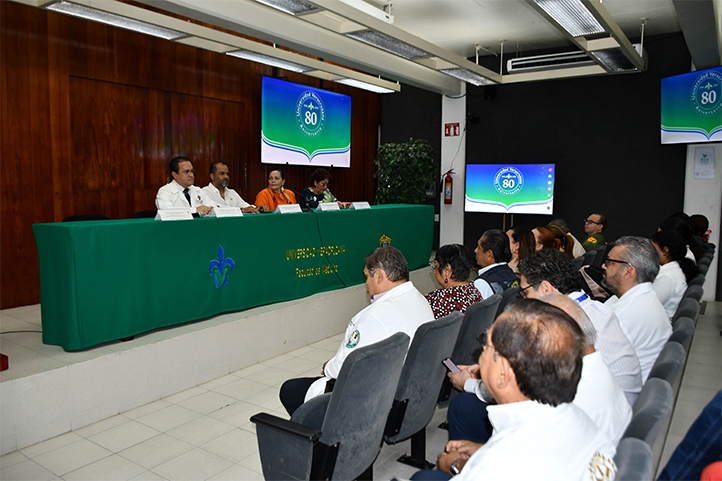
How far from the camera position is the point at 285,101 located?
707cm

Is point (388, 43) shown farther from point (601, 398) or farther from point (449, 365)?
point (601, 398)

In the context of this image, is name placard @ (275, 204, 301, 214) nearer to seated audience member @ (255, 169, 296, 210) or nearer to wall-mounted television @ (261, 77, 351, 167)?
seated audience member @ (255, 169, 296, 210)

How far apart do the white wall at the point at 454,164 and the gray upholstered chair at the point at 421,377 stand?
20.0 feet

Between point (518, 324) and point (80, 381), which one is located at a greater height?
point (518, 324)

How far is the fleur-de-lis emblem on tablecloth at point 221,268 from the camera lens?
3.85 m

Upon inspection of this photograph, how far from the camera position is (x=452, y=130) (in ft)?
27.4

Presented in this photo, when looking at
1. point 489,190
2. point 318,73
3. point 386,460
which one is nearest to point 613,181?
point 489,190

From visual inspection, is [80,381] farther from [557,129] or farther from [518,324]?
[557,129]

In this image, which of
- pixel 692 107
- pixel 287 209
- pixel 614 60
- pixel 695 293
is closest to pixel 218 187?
pixel 287 209

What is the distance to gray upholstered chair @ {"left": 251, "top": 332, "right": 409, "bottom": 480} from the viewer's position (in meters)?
1.69

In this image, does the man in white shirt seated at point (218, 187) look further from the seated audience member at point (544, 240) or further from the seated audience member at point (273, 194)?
the seated audience member at point (544, 240)

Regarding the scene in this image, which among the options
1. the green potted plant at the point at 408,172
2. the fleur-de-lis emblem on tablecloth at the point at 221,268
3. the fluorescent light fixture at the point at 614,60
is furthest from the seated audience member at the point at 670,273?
the green potted plant at the point at 408,172

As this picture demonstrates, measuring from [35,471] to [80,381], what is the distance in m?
0.55

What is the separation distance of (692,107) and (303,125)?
16.2 ft
